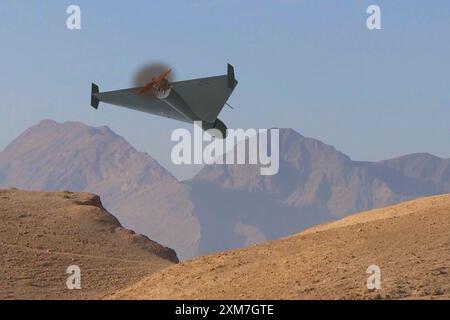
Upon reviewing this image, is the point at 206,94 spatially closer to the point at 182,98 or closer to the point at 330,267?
the point at 182,98

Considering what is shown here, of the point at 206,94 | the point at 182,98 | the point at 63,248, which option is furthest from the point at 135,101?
the point at 63,248

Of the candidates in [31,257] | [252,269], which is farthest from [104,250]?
[252,269]

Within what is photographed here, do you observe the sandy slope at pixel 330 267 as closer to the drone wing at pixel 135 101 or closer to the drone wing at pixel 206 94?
the drone wing at pixel 206 94

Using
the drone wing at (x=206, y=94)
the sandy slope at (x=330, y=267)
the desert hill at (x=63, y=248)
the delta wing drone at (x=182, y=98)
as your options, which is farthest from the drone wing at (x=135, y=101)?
the sandy slope at (x=330, y=267)

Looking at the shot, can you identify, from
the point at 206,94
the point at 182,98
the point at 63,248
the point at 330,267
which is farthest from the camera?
the point at 63,248

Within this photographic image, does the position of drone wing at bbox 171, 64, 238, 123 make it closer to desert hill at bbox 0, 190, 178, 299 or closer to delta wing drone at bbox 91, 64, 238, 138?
delta wing drone at bbox 91, 64, 238, 138
